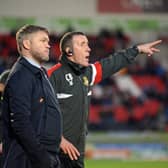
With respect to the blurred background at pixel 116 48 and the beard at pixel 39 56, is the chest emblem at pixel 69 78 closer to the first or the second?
the beard at pixel 39 56

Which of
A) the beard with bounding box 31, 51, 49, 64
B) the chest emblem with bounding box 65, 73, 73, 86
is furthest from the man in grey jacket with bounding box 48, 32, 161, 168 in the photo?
the beard with bounding box 31, 51, 49, 64

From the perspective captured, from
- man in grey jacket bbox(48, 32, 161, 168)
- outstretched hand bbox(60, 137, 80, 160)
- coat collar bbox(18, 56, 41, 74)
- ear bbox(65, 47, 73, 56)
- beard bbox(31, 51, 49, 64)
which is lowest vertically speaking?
outstretched hand bbox(60, 137, 80, 160)

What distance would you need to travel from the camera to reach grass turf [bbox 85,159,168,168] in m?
10.6

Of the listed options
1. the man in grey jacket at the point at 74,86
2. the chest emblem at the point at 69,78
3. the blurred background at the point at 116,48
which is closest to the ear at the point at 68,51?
the man in grey jacket at the point at 74,86

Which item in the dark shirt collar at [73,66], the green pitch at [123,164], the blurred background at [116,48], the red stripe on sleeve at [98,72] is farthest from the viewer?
the blurred background at [116,48]

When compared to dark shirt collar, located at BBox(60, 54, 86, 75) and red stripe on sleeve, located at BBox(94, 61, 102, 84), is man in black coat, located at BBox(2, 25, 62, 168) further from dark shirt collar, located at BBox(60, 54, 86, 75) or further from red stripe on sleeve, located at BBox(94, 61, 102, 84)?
red stripe on sleeve, located at BBox(94, 61, 102, 84)

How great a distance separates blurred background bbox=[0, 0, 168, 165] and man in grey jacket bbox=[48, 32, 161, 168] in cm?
696

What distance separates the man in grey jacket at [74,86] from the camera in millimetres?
5520

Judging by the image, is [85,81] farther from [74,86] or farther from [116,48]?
[116,48]

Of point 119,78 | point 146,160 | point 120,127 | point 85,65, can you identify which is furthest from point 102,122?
point 85,65

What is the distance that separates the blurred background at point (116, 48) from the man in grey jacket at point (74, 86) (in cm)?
696

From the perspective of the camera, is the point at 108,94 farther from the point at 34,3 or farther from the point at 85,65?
the point at 85,65

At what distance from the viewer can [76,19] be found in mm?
14266

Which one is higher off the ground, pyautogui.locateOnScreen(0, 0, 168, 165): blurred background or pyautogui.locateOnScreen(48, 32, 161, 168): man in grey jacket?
pyautogui.locateOnScreen(48, 32, 161, 168): man in grey jacket
